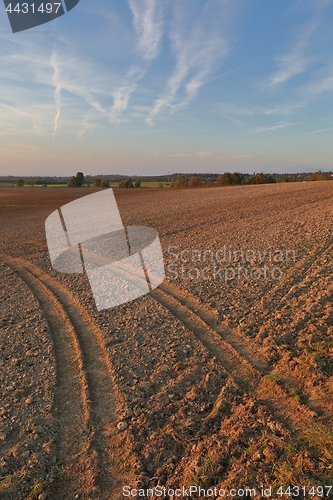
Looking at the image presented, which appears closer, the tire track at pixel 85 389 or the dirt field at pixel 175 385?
the dirt field at pixel 175 385

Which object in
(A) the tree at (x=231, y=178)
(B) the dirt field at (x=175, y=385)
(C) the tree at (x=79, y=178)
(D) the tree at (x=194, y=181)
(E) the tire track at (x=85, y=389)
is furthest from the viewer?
(C) the tree at (x=79, y=178)

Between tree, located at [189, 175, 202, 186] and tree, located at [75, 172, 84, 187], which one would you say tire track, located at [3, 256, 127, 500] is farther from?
tree, located at [75, 172, 84, 187]

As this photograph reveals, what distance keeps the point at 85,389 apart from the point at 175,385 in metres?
1.36

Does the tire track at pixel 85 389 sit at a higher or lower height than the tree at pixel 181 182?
higher

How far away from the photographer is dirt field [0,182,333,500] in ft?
11.6

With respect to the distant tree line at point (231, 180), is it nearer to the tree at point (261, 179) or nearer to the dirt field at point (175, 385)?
the tree at point (261, 179)

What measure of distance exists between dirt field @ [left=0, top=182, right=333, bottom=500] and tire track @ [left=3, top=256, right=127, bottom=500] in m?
0.02

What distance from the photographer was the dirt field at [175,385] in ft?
11.6

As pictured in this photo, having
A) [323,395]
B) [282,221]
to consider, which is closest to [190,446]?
[323,395]

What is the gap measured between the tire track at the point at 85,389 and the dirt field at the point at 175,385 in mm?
20

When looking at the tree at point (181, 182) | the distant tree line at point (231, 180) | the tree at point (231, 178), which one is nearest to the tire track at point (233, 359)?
the distant tree line at point (231, 180)

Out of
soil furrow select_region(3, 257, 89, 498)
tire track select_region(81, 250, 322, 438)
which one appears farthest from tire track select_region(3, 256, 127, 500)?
tire track select_region(81, 250, 322, 438)

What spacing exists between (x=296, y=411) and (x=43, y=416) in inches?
133

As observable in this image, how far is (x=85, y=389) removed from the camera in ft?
16.3
